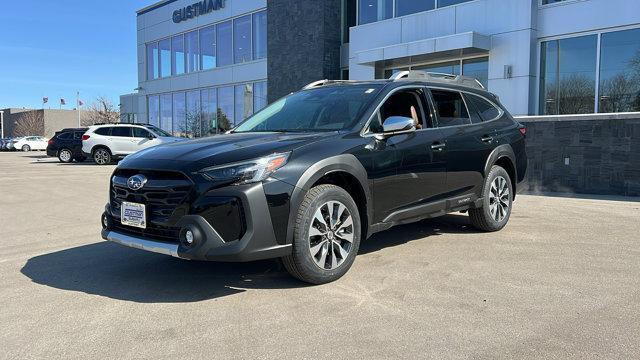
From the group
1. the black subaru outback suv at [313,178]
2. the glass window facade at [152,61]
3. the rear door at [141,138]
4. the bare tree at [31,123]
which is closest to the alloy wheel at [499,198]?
the black subaru outback suv at [313,178]

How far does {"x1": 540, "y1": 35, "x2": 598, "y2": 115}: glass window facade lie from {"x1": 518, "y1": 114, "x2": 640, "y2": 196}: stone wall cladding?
301cm

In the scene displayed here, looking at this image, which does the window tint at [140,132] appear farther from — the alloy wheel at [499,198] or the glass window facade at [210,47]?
the alloy wheel at [499,198]

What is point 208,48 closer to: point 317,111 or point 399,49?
point 399,49

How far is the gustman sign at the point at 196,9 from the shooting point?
26992 millimetres

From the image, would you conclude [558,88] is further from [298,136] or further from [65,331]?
[65,331]

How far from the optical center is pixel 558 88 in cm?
1448

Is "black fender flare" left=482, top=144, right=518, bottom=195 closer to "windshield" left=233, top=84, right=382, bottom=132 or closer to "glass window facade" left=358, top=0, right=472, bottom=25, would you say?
"windshield" left=233, top=84, right=382, bottom=132

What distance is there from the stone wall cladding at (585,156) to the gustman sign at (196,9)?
19.2m

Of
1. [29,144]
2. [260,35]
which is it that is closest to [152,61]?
[260,35]

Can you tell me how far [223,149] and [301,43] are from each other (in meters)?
17.9

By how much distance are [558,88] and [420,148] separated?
10.6 m

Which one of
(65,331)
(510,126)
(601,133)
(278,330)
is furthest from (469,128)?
(601,133)

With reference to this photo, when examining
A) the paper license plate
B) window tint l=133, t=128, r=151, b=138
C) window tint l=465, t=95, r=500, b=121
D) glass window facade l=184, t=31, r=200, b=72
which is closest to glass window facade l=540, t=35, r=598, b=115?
window tint l=465, t=95, r=500, b=121

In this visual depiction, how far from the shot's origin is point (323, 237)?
457cm
